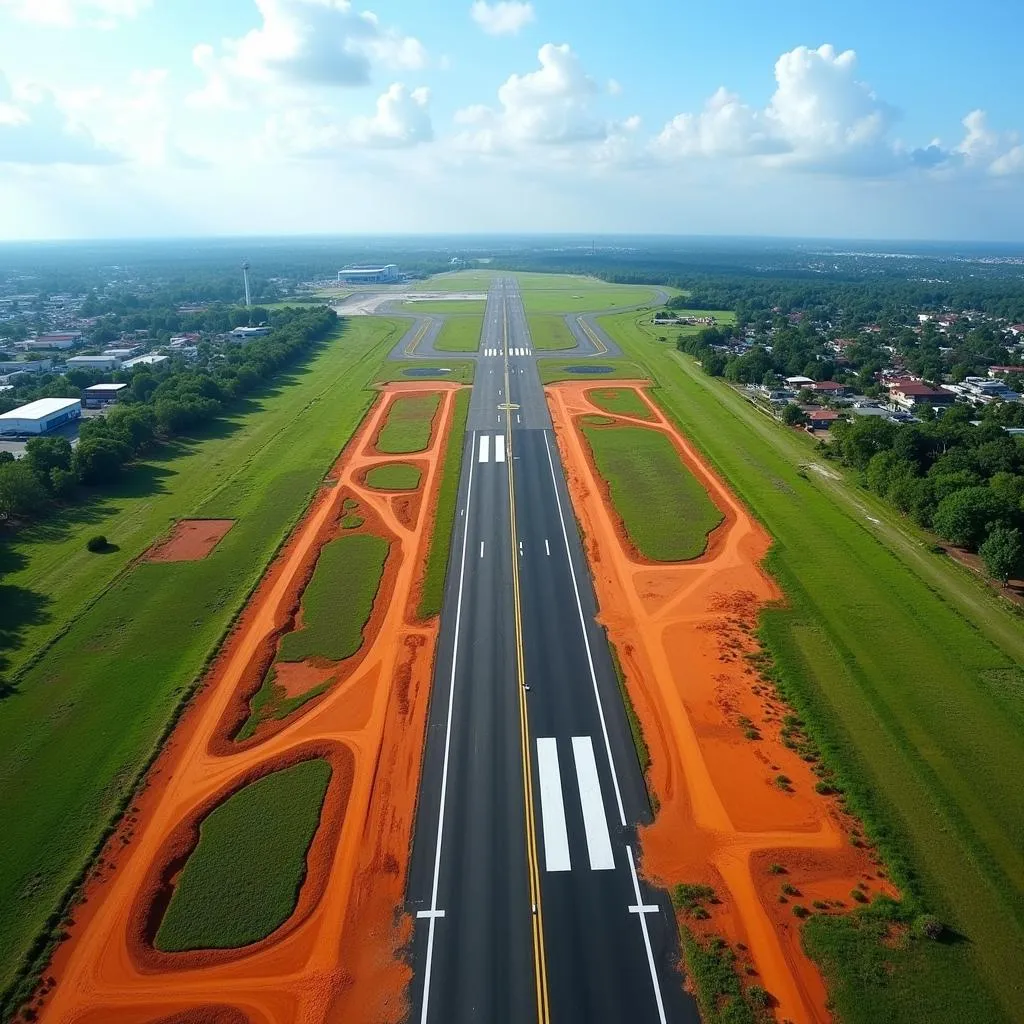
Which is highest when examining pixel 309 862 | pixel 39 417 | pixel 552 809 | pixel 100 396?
pixel 39 417

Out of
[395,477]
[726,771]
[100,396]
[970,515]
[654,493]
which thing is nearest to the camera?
[726,771]

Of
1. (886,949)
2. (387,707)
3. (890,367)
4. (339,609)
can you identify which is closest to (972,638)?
(886,949)

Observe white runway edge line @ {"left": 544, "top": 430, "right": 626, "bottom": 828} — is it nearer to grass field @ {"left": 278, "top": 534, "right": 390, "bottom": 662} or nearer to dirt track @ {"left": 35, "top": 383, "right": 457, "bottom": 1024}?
dirt track @ {"left": 35, "top": 383, "right": 457, "bottom": 1024}

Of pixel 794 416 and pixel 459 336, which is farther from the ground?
pixel 459 336

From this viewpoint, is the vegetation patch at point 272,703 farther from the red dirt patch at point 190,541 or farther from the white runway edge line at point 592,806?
the red dirt patch at point 190,541

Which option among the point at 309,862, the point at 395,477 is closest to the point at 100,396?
the point at 395,477

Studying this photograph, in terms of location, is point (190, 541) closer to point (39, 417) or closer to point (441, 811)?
point (441, 811)

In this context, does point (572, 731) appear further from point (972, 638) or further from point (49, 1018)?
point (972, 638)
